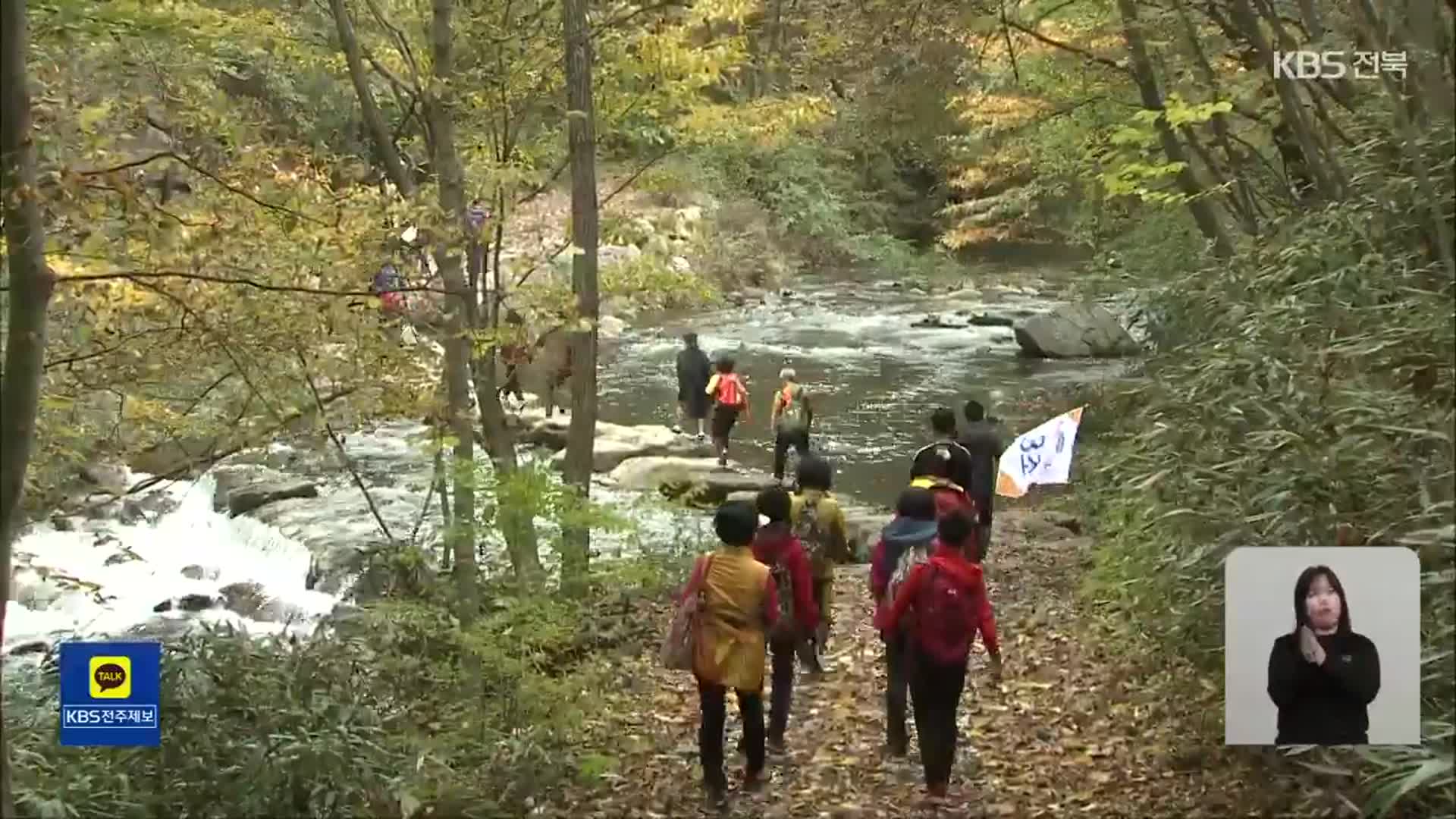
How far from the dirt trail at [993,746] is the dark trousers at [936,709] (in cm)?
20

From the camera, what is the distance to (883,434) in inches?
642

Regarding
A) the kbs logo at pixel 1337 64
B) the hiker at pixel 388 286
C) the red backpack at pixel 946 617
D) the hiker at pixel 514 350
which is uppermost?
the kbs logo at pixel 1337 64

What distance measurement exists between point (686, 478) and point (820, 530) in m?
6.54

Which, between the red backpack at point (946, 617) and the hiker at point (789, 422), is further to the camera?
the hiker at point (789, 422)

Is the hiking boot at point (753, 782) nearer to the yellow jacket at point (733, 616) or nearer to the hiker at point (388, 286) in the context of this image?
the yellow jacket at point (733, 616)

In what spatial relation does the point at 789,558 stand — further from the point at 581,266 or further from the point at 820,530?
the point at 581,266

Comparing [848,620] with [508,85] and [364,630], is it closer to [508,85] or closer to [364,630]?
[364,630]

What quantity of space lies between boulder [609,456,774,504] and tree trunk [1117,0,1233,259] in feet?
16.3

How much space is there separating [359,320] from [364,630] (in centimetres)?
160

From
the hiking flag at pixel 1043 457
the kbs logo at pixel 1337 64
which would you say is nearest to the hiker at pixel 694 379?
the hiking flag at pixel 1043 457

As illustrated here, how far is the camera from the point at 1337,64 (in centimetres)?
591

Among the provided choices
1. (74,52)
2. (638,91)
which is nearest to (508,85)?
(638,91)

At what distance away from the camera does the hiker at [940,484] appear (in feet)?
20.0

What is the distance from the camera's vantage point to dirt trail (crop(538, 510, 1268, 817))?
5043 mm
